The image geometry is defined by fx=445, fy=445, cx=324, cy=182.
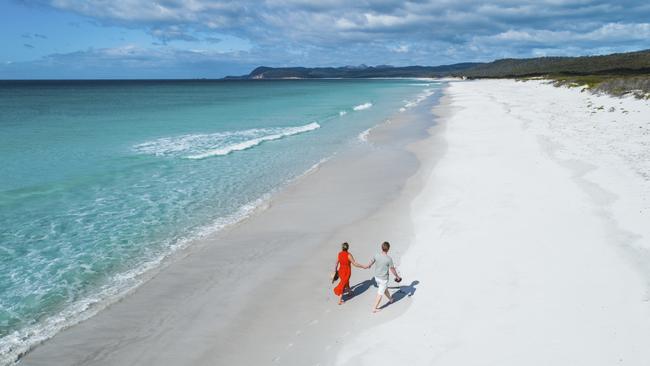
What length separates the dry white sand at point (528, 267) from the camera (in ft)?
24.0

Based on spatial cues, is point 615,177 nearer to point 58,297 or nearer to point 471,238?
point 471,238

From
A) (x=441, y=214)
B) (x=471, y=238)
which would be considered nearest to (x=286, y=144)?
(x=441, y=214)

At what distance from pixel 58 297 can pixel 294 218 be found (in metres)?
7.09

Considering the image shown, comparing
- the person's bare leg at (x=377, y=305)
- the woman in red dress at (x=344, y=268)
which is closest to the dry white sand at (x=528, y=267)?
the person's bare leg at (x=377, y=305)

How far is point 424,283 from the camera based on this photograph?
32.0 feet

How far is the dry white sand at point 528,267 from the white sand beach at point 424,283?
0.11ft

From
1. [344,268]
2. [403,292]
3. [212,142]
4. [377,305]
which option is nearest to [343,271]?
[344,268]

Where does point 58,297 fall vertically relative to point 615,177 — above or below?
below

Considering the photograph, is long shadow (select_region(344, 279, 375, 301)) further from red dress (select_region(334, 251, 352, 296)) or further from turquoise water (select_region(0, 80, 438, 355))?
turquoise water (select_region(0, 80, 438, 355))

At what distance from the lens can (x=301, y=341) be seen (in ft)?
26.2

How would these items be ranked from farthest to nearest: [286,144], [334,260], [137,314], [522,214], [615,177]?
1. [286,144]
2. [615,177]
3. [522,214]
4. [334,260]
5. [137,314]

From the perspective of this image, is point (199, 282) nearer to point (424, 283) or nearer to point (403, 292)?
point (403, 292)

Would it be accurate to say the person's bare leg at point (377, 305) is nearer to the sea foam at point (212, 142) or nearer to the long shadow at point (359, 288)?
the long shadow at point (359, 288)

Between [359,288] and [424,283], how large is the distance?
1438 mm
